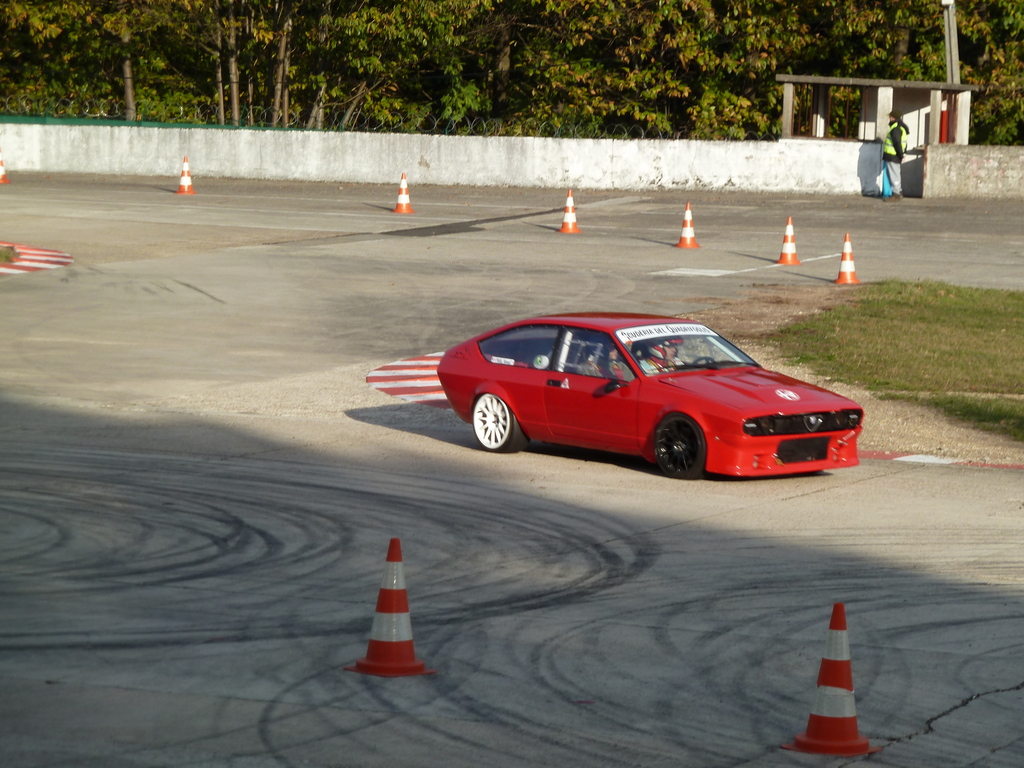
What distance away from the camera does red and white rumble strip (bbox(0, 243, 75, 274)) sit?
25.0 m

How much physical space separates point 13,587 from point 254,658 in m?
1.95

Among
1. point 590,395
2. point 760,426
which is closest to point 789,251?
point 590,395

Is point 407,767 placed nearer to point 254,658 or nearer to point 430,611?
point 254,658

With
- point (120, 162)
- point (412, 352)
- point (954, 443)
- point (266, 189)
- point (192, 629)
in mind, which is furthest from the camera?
point (120, 162)

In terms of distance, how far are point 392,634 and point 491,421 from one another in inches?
239

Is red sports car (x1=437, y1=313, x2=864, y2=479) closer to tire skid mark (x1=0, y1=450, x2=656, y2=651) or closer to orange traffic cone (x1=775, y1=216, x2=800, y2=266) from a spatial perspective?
tire skid mark (x1=0, y1=450, x2=656, y2=651)

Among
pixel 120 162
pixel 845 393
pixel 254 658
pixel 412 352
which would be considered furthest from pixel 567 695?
pixel 120 162

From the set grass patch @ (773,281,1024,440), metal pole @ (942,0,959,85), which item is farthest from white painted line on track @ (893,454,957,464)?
metal pole @ (942,0,959,85)

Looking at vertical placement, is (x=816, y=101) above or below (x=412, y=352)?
above

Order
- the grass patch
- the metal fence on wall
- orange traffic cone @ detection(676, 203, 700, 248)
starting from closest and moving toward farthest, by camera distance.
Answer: the grass patch < orange traffic cone @ detection(676, 203, 700, 248) < the metal fence on wall

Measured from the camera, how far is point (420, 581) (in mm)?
8266

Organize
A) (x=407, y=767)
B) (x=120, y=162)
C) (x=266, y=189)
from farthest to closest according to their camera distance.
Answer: (x=120, y=162), (x=266, y=189), (x=407, y=767)

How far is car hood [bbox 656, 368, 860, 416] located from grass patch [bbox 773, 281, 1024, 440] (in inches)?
109

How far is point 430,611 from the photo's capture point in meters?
7.65
